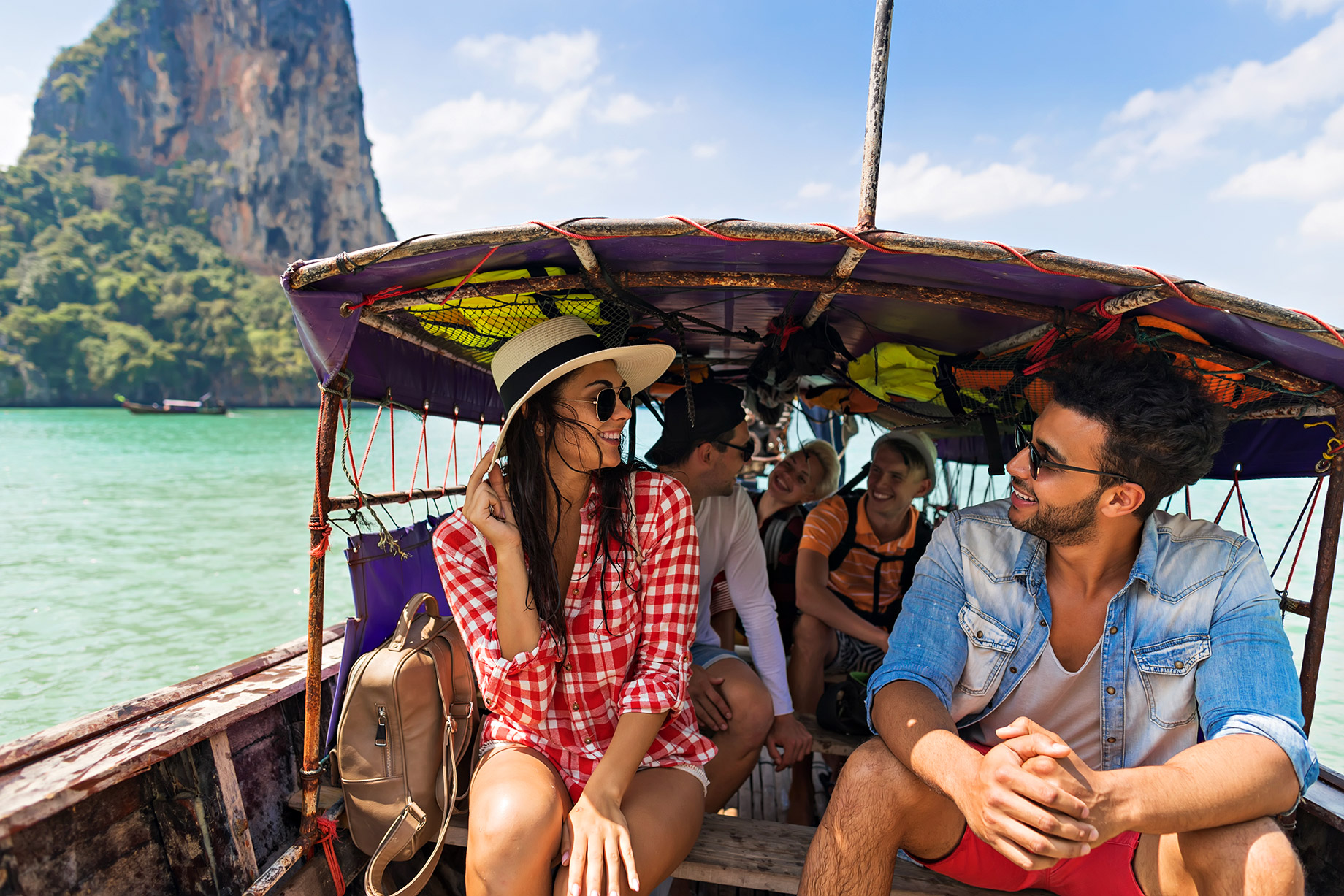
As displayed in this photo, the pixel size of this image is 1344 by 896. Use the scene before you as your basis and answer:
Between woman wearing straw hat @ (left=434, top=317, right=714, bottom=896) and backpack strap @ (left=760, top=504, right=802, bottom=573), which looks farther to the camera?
backpack strap @ (left=760, top=504, right=802, bottom=573)

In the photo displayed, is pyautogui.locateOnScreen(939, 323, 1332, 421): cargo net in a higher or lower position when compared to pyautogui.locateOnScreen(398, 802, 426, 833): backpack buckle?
higher

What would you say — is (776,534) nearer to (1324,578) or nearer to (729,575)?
(729,575)

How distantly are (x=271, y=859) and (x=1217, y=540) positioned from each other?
2.82 meters

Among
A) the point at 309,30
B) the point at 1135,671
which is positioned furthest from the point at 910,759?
the point at 309,30

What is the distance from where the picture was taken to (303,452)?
29.6m

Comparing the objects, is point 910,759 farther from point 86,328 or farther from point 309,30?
point 309,30

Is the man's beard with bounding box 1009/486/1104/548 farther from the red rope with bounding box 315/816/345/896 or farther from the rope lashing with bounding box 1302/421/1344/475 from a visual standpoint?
the red rope with bounding box 315/816/345/896

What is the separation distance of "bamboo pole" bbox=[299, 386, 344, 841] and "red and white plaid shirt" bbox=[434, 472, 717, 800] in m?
0.41

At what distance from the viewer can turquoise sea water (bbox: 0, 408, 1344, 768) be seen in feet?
24.1

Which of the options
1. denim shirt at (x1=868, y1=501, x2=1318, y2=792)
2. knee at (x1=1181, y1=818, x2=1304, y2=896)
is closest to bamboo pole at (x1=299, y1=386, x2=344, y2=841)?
denim shirt at (x1=868, y1=501, x2=1318, y2=792)

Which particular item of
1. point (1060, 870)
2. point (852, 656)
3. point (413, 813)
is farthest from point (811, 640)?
point (413, 813)

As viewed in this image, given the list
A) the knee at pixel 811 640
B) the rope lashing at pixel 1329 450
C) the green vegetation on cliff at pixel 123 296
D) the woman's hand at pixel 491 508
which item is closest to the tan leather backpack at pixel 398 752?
the woman's hand at pixel 491 508

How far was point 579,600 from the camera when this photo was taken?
193cm

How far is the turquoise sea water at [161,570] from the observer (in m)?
7.36
